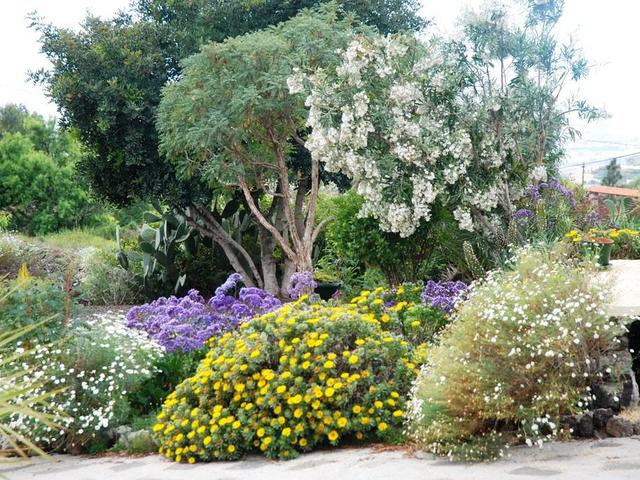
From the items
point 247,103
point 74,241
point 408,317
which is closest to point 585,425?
point 408,317

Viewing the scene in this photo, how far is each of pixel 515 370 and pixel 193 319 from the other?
13.0 feet

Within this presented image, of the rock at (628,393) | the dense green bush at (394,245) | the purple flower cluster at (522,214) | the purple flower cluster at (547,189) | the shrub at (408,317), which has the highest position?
the purple flower cluster at (547,189)

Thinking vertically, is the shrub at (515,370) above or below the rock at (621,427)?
above

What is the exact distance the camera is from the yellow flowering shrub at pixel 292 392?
526 cm

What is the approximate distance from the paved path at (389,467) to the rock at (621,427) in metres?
0.08

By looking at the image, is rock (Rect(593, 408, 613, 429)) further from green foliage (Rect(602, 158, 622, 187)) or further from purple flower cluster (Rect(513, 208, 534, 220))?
green foliage (Rect(602, 158, 622, 187))

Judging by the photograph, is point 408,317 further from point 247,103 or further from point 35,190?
point 35,190

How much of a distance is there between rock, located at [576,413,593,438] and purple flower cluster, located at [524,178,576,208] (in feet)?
15.8

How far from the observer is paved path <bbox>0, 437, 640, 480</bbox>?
4.07m

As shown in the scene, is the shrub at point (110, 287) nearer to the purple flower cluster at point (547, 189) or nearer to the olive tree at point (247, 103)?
the olive tree at point (247, 103)

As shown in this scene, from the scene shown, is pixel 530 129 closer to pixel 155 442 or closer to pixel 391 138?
pixel 391 138

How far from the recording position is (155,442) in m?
5.83

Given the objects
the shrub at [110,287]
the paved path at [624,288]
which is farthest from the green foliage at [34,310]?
the shrub at [110,287]

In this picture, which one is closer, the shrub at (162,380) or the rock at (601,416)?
the rock at (601,416)
